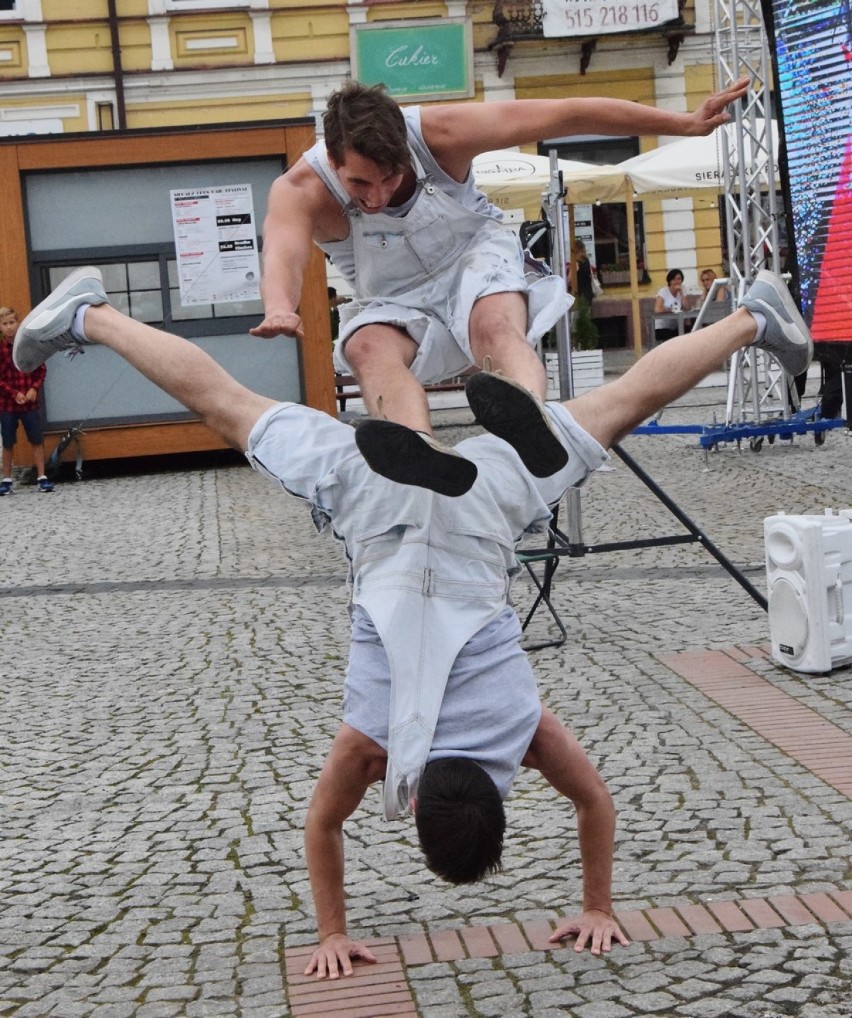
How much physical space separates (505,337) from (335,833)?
173 centimetres

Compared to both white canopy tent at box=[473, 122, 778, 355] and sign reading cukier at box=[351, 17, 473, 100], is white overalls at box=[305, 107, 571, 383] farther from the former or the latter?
sign reading cukier at box=[351, 17, 473, 100]

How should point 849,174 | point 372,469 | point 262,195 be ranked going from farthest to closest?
point 262,195 → point 849,174 → point 372,469

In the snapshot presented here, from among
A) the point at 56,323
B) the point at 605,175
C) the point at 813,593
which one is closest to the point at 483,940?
the point at 56,323

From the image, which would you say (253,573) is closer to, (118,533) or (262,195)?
(118,533)

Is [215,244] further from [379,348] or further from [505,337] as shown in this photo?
[505,337]

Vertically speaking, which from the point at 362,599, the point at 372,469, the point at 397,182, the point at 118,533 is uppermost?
the point at 397,182

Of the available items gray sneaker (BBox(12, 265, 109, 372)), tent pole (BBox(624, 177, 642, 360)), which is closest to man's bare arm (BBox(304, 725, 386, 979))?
gray sneaker (BBox(12, 265, 109, 372))

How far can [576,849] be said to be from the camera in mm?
4832

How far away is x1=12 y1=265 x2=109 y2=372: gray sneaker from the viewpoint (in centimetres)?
477

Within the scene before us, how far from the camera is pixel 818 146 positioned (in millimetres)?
10625

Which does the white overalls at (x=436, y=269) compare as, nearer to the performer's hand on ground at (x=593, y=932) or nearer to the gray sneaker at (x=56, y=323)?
the gray sneaker at (x=56, y=323)

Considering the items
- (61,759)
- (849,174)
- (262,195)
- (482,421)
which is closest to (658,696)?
(61,759)

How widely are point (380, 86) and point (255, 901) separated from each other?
7.38 ft

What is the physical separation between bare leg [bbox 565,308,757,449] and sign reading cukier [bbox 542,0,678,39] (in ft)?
83.4
